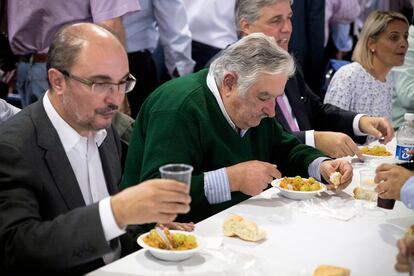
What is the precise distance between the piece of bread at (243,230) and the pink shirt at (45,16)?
188 cm

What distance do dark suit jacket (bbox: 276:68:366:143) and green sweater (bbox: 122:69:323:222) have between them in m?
0.92

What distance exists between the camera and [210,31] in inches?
194

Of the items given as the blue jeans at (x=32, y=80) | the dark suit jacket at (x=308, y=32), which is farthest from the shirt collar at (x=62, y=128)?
the dark suit jacket at (x=308, y=32)

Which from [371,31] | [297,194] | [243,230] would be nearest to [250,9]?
[297,194]

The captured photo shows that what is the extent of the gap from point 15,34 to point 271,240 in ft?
7.21

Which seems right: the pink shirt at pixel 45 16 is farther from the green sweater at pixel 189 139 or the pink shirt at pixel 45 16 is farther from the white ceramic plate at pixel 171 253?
the white ceramic plate at pixel 171 253

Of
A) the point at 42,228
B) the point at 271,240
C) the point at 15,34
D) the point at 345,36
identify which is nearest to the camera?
the point at 42,228

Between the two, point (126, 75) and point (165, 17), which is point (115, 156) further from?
point (165, 17)

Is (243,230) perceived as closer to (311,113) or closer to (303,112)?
(303,112)

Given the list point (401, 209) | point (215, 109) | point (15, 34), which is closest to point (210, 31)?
point (15, 34)

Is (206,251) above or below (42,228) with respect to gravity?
Answer: below

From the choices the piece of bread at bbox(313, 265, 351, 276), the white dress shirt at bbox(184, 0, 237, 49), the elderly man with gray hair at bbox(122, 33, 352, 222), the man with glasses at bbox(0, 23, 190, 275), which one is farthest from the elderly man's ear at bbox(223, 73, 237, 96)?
the white dress shirt at bbox(184, 0, 237, 49)

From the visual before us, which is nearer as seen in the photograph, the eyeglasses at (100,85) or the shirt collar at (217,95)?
the eyeglasses at (100,85)

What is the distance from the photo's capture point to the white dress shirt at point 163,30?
169 inches
